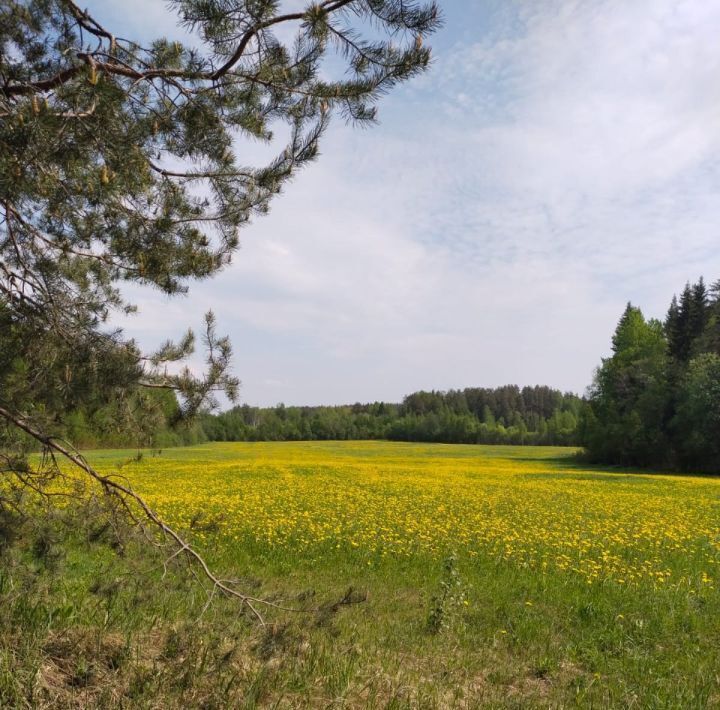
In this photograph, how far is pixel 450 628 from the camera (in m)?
5.31

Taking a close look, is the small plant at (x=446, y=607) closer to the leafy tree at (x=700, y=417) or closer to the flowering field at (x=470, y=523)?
the flowering field at (x=470, y=523)

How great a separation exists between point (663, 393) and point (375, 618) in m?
39.1

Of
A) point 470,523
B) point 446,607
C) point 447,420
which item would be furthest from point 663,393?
point 447,420

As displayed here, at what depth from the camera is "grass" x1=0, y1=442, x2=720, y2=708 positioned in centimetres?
320

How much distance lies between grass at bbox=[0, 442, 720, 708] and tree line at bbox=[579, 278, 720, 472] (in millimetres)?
27709

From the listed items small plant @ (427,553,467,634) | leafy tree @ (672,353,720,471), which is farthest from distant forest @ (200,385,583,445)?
small plant @ (427,553,467,634)

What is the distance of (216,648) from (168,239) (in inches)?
112

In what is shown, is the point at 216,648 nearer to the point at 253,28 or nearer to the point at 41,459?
→ the point at 41,459

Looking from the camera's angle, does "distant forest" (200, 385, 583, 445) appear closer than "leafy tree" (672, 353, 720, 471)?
No

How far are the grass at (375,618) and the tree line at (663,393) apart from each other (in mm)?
27709

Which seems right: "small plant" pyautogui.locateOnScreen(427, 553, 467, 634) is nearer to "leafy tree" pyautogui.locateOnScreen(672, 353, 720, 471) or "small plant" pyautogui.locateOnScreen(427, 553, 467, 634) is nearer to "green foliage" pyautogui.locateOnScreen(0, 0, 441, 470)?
"green foliage" pyautogui.locateOnScreen(0, 0, 441, 470)

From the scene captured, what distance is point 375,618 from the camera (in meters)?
5.70

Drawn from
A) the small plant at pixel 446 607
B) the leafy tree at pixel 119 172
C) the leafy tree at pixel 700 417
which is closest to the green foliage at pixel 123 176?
the leafy tree at pixel 119 172

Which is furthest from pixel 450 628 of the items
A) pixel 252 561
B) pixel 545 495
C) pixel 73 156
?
pixel 545 495
